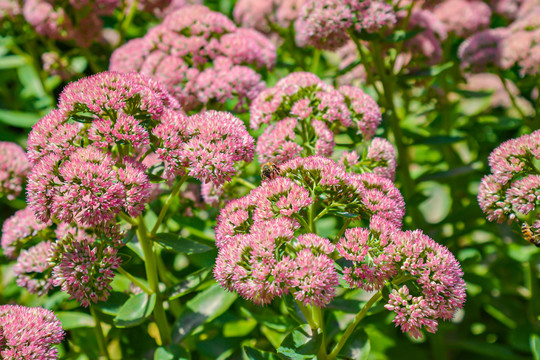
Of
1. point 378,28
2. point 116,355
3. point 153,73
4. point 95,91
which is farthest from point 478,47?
point 116,355

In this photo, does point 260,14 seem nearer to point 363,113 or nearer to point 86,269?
point 363,113

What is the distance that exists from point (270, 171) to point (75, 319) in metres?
1.36

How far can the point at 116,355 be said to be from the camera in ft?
10.5

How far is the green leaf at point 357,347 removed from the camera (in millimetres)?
2205

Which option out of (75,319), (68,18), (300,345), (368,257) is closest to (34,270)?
(75,319)

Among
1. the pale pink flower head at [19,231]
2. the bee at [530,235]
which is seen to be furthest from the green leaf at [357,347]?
the pale pink flower head at [19,231]

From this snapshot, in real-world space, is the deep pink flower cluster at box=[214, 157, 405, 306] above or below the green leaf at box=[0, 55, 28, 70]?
above

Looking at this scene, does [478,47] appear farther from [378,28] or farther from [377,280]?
[377,280]

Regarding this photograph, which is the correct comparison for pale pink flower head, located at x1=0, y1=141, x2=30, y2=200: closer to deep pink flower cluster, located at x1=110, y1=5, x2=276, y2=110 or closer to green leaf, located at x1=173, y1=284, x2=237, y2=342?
deep pink flower cluster, located at x1=110, y1=5, x2=276, y2=110

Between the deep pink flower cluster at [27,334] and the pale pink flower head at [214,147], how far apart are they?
2.59 feet

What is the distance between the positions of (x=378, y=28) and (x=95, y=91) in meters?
1.66

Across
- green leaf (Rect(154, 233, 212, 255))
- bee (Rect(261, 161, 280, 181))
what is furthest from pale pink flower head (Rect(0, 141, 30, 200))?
bee (Rect(261, 161, 280, 181))

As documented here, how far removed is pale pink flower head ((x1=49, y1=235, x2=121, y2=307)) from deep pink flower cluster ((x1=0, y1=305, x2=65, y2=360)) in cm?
13

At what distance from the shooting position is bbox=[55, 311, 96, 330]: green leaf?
266 cm
